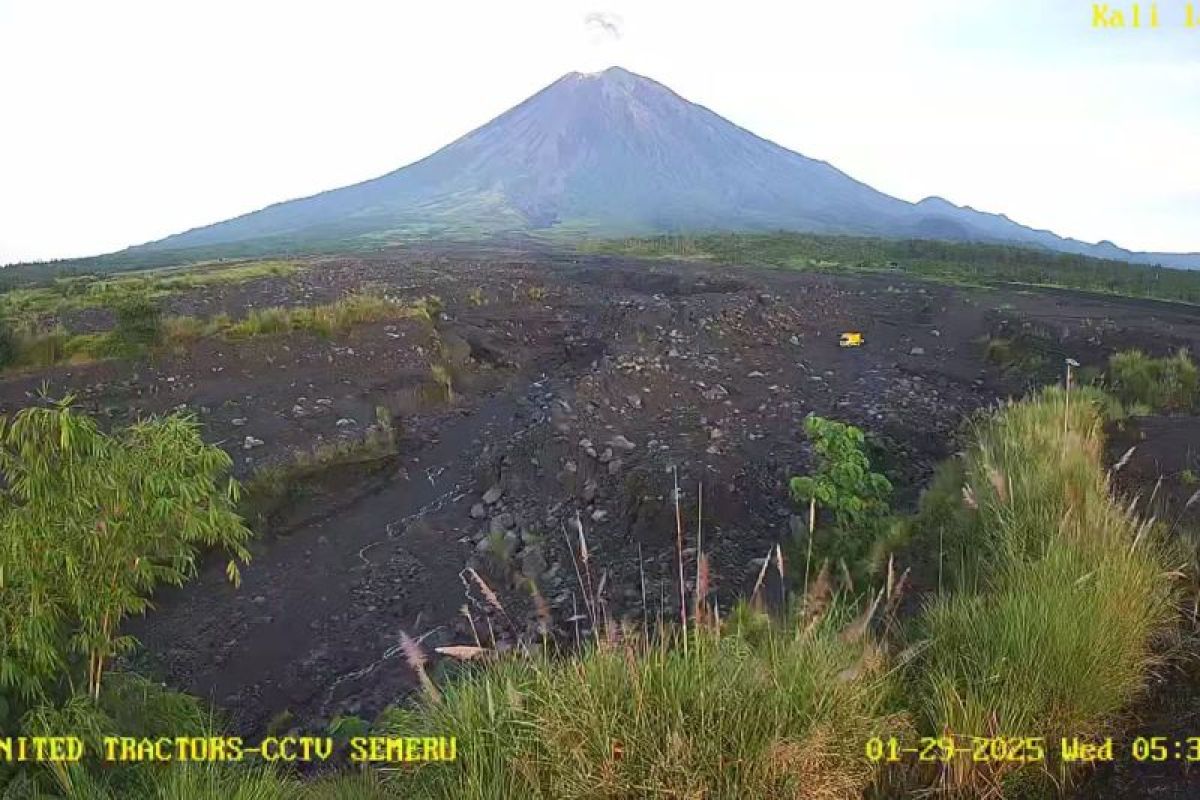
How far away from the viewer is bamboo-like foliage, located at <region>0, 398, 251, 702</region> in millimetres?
3094

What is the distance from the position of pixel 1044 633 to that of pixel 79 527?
4.34 metres

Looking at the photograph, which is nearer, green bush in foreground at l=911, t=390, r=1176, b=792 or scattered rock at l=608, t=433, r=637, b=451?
green bush in foreground at l=911, t=390, r=1176, b=792

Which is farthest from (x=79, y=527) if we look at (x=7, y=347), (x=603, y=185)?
(x=603, y=185)

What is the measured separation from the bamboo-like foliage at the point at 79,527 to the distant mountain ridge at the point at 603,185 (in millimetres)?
93675

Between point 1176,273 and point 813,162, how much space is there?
16284cm

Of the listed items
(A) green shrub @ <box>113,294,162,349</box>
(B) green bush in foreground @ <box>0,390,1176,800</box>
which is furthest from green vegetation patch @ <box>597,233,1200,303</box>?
(A) green shrub @ <box>113,294,162,349</box>

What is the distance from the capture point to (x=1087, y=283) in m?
28.0

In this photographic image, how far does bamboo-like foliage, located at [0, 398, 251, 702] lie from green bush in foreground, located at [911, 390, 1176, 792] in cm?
330

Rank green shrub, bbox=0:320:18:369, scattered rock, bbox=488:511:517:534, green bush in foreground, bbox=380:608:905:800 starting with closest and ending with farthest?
green bush in foreground, bbox=380:608:905:800 < scattered rock, bbox=488:511:517:534 < green shrub, bbox=0:320:18:369

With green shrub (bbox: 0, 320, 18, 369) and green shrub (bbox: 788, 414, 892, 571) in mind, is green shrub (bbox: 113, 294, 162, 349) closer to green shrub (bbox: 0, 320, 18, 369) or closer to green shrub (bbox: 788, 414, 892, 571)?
green shrub (bbox: 0, 320, 18, 369)

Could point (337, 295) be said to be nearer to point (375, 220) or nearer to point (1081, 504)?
point (1081, 504)

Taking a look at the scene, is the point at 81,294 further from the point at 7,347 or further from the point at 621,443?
the point at 621,443

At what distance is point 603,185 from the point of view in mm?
138125

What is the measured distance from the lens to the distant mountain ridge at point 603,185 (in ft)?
367
